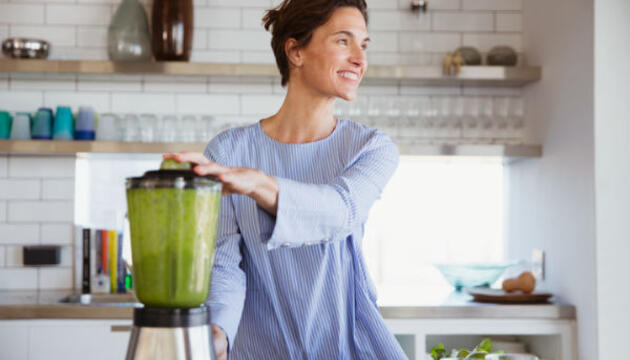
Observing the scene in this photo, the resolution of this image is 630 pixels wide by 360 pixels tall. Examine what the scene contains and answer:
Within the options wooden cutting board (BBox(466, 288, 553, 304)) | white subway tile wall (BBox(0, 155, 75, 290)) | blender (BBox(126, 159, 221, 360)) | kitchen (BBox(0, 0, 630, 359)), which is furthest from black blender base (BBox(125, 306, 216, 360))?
white subway tile wall (BBox(0, 155, 75, 290))

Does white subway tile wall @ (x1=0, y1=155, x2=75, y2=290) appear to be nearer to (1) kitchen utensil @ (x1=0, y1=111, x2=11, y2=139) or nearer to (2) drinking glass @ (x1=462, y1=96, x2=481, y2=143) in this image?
(1) kitchen utensil @ (x1=0, y1=111, x2=11, y2=139)

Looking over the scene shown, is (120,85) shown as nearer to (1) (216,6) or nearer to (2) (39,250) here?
(1) (216,6)

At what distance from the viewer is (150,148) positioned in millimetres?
3609

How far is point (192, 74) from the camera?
376 centimetres

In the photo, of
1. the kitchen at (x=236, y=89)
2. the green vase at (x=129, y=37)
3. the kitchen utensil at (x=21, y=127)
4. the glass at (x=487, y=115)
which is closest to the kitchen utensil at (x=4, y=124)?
the kitchen utensil at (x=21, y=127)

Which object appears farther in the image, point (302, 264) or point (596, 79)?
point (596, 79)

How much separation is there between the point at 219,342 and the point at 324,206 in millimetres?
299

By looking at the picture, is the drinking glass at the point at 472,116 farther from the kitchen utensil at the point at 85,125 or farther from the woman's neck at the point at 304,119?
the woman's neck at the point at 304,119

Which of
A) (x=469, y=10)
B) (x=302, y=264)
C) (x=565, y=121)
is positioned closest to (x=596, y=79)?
(x=565, y=121)

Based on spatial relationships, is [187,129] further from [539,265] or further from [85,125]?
[539,265]

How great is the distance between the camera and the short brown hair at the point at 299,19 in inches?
63.7

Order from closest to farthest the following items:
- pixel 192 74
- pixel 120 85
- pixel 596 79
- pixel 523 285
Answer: pixel 596 79, pixel 523 285, pixel 192 74, pixel 120 85

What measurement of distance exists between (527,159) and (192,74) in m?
1.75

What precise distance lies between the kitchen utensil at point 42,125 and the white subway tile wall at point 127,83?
0.23 m
